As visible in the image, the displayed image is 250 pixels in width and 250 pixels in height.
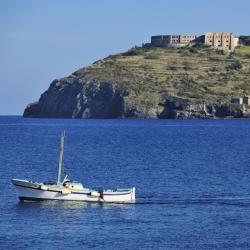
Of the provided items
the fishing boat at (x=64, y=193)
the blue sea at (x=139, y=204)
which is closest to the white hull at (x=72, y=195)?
the fishing boat at (x=64, y=193)

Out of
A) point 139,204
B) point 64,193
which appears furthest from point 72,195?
point 139,204

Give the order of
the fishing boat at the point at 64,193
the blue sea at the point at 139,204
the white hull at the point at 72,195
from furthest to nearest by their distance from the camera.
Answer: the white hull at the point at 72,195, the fishing boat at the point at 64,193, the blue sea at the point at 139,204

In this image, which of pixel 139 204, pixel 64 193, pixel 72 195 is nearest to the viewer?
pixel 64 193

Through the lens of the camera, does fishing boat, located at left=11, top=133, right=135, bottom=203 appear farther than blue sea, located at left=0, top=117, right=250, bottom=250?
Yes

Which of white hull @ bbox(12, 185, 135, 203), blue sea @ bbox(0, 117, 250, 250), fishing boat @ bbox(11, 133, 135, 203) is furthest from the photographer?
white hull @ bbox(12, 185, 135, 203)

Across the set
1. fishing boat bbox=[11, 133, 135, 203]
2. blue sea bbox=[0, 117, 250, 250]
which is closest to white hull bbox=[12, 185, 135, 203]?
fishing boat bbox=[11, 133, 135, 203]

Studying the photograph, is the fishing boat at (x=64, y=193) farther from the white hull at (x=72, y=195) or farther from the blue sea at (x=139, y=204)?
the blue sea at (x=139, y=204)

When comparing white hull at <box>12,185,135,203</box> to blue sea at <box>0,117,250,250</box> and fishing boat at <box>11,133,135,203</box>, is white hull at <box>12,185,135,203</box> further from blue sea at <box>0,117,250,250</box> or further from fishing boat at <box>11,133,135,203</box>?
blue sea at <box>0,117,250,250</box>

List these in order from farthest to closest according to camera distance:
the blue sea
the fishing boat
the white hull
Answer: the white hull, the fishing boat, the blue sea

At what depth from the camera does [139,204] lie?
65.4 meters

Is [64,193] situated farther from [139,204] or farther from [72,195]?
[139,204]

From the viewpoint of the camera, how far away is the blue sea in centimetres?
5131

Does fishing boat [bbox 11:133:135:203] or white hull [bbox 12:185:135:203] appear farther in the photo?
white hull [bbox 12:185:135:203]

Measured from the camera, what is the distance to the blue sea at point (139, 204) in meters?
51.3
